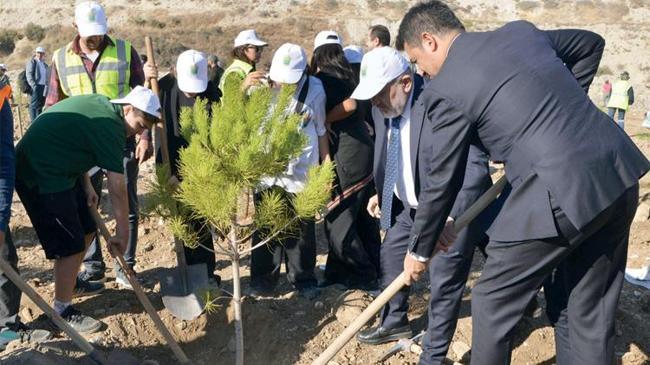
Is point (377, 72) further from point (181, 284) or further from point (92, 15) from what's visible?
point (92, 15)

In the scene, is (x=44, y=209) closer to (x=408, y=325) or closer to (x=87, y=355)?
(x=87, y=355)

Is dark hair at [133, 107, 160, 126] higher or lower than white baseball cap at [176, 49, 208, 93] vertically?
lower

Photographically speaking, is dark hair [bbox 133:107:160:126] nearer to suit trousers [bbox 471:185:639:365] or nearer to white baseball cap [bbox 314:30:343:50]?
white baseball cap [bbox 314:30:343:50]

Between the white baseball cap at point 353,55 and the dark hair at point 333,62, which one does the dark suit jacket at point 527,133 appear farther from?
the white baseball cap at point 353,55

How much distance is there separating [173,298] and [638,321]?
2.96 metres

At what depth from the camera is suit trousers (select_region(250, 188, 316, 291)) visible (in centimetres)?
424

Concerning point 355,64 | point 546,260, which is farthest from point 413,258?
point 355,64

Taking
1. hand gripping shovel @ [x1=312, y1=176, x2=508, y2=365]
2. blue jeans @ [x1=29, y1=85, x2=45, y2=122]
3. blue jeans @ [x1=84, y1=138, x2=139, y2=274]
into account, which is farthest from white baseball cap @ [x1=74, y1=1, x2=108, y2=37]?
blue jeans @ [x1=29, y1=85, x2=45, y2=122]

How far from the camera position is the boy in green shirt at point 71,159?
11.1 ft

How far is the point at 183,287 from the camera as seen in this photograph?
4.08 meters

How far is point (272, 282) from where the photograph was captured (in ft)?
14.5

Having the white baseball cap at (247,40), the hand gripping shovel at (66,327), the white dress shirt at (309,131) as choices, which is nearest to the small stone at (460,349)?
the white dress shirt at (309,131)

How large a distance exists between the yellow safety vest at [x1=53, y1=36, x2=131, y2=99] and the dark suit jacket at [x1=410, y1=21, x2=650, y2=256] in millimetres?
2612

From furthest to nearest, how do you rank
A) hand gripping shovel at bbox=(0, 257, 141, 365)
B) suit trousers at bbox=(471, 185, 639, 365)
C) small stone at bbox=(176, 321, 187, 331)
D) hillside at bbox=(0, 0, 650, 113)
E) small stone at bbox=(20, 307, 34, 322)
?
1. hillside at bbox=(0, 0, 650, 113)
2. small stone at bbox=(176, 321, 187, 331)
3. small stone at bbox=(20, 307, 34, 322)
4. hand gripping shovel at bbox=(0, 257, 141, 365)
5. suit trousers at bbox=(471, 185, 639, 365)
